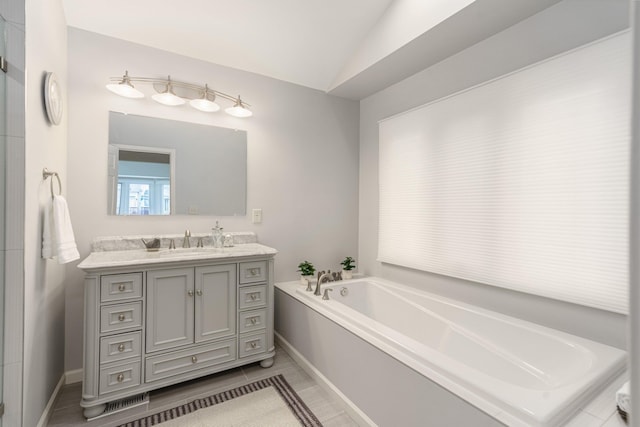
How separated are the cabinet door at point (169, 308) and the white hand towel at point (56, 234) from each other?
0.42 meters

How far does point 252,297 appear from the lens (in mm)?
2182

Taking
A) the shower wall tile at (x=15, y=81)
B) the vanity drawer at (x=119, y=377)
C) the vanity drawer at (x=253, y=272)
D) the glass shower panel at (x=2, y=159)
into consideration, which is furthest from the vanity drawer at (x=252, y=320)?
the shower wall tile at (x=15, y=81)

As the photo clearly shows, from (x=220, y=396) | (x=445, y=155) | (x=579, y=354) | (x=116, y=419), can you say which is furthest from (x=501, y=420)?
(x=116, y=419)

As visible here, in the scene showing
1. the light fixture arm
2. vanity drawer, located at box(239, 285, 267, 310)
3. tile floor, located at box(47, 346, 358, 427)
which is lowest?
tile floor, located at box(47, 346, 358, 427)

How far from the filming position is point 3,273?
130 cm

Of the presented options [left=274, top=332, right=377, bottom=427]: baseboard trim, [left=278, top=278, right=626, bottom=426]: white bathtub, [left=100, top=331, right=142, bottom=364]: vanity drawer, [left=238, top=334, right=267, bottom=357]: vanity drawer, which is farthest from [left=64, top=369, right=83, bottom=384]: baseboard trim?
[left=278, top=278, right=626, bottom=426]: white bathtub

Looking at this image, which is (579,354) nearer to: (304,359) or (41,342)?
(304,359)

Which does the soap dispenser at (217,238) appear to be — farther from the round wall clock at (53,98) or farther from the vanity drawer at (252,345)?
the round wall clock at (53,98)

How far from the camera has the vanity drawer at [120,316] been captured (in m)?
1.69

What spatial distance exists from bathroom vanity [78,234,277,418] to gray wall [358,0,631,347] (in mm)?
1363

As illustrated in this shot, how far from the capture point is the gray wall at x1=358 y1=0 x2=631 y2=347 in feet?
5.14

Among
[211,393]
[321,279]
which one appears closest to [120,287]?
[211,393]

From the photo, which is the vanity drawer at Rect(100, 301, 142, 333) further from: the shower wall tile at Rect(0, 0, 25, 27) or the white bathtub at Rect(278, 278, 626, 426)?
the shower wall tile at Rect(0, 0, 25, 27)

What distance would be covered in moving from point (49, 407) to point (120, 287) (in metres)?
0.79
